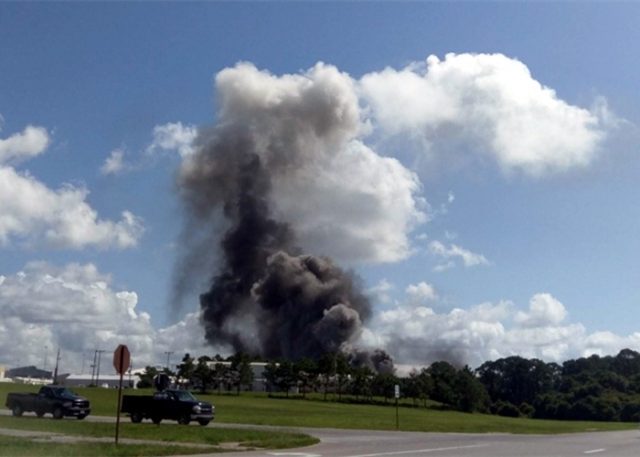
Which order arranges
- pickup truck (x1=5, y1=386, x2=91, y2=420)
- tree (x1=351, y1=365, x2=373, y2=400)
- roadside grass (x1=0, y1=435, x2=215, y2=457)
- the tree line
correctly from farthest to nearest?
1. tree (x1=351, y1=365, x2=373, y2=400)
2. the tree line
3. pickup truck (x1=5, y1=386, x2=91, y2=420)
4. roadside grass (x1=0, y1=435, x2=215, y2=457)

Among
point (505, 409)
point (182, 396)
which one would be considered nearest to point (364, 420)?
point (182, 396)

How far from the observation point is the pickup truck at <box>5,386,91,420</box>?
42.5m

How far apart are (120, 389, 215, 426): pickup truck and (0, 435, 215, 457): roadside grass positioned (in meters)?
14.9

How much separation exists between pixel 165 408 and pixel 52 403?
6092 millimetres

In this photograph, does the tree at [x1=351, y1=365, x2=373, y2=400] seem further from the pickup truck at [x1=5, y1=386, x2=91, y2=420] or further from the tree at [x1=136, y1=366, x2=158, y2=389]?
the pickup truck at [x1=5, y1=386, x2=91, y2=420]

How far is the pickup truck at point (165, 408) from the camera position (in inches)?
1613

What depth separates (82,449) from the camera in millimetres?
23922

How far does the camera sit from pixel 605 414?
356 ft

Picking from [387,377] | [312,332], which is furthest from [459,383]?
[312,332]

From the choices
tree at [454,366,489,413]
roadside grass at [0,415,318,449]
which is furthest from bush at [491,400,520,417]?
roadside grass at [0,415,318,449]

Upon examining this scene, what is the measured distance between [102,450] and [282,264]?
135833mm

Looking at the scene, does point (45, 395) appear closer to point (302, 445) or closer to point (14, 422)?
point (14, 422)

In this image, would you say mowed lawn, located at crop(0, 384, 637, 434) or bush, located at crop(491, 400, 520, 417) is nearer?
mowed lawn, located at crop(0, 384, 637, 434)

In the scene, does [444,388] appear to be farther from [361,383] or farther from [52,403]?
[52,403]
